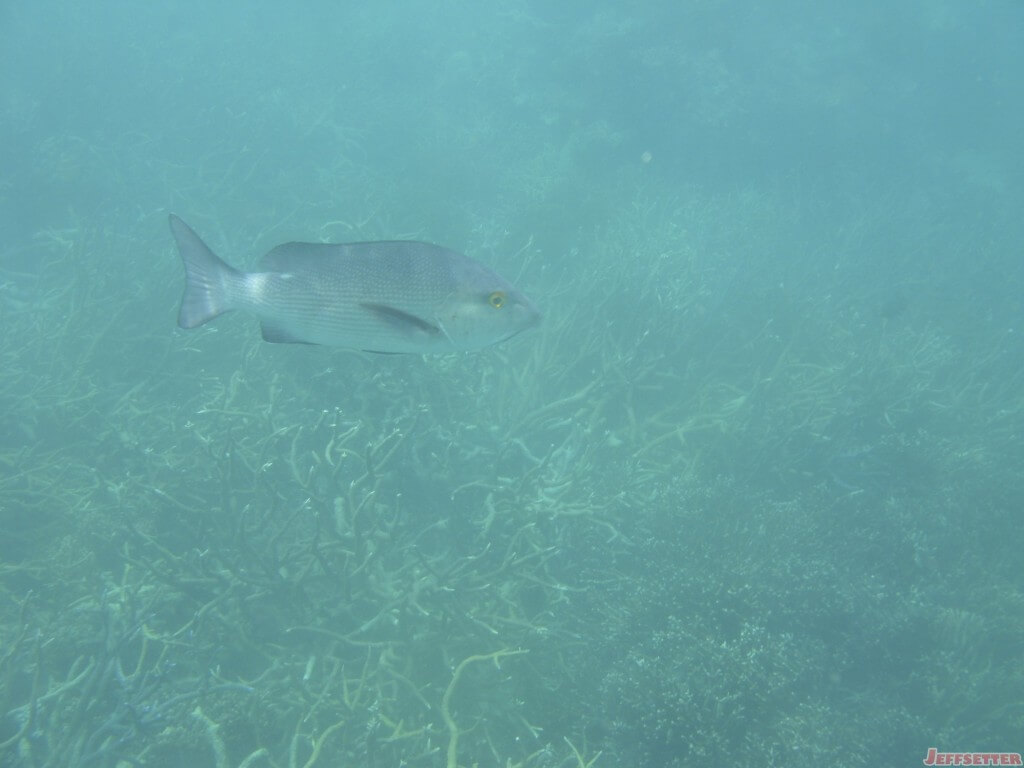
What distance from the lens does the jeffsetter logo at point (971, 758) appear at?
391 centimetres

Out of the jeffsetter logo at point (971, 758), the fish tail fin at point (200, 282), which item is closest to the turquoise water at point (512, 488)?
the jeffsetter logo at point (971, 758)

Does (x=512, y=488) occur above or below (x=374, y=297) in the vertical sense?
below

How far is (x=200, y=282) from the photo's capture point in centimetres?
206

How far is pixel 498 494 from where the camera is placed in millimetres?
4980

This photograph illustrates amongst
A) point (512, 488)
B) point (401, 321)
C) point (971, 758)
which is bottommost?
point (971, 758)

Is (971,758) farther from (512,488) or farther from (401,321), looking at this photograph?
(401,321)

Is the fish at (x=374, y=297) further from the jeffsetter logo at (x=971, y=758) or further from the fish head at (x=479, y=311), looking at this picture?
the jeffsetter logo at (x=971, y=758)

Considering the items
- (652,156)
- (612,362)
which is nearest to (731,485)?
(612,362)

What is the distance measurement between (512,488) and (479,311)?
11.1 feet

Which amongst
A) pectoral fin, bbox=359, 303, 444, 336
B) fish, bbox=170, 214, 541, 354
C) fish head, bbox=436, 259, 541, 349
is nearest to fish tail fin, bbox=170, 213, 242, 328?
fish, bbox=170, 214, 541, 354

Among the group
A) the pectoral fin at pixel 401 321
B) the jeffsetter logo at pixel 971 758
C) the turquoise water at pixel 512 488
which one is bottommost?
the jeffsetter logo at pixel 971 758

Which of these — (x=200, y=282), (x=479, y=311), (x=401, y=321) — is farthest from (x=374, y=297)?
(x=200, y=282)

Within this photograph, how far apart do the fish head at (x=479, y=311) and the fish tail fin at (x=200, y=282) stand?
0.84m

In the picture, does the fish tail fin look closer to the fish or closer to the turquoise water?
the fish
